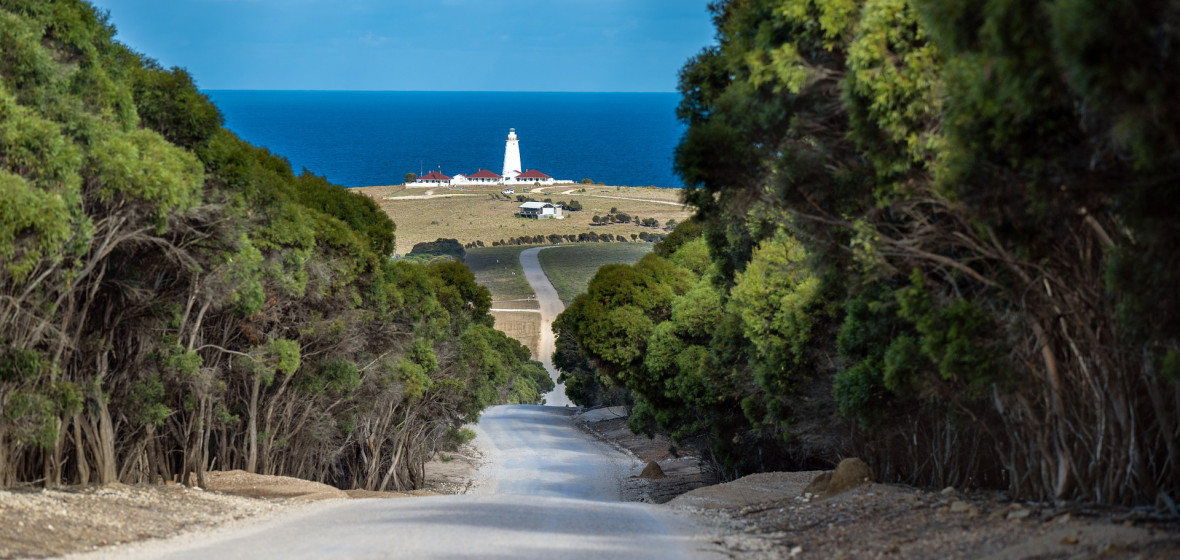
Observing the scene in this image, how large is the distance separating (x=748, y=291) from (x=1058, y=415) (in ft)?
33.4

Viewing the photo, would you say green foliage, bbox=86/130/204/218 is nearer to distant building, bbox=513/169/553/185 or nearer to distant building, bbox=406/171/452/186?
distant building, bbox=406/171/452/186

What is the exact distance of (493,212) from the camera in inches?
5015

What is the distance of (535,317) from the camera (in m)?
75.8

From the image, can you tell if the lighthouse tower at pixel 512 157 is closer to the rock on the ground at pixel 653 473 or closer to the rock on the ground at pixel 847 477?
the rock on the ground at pixel 653 473

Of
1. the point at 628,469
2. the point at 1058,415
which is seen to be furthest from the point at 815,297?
the point at 628,469

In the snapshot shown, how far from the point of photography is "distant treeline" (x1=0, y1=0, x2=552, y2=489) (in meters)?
12.7

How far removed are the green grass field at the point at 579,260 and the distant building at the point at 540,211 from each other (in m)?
19.5

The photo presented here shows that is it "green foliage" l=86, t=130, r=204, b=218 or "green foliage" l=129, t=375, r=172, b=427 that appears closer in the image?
"green foliage" l=86, t=130, r=204, b=218

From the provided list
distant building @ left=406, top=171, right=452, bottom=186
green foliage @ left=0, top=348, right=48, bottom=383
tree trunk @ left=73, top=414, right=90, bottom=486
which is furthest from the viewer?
distant building @ left=406, top=171, right=452, bottom=186

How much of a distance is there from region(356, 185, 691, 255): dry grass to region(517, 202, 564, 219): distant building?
1.55 m

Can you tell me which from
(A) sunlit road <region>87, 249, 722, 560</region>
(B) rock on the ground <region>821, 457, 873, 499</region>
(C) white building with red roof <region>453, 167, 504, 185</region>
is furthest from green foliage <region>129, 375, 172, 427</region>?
(C) white building with red roof <region>453, 167, 504, 185</region>

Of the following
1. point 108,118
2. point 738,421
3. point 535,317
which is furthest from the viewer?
point 535,317

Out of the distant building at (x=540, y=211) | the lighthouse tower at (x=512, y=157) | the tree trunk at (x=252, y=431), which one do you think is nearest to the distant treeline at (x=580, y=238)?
the distant building at (x=540, y=211)

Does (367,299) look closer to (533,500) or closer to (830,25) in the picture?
(533,500)
